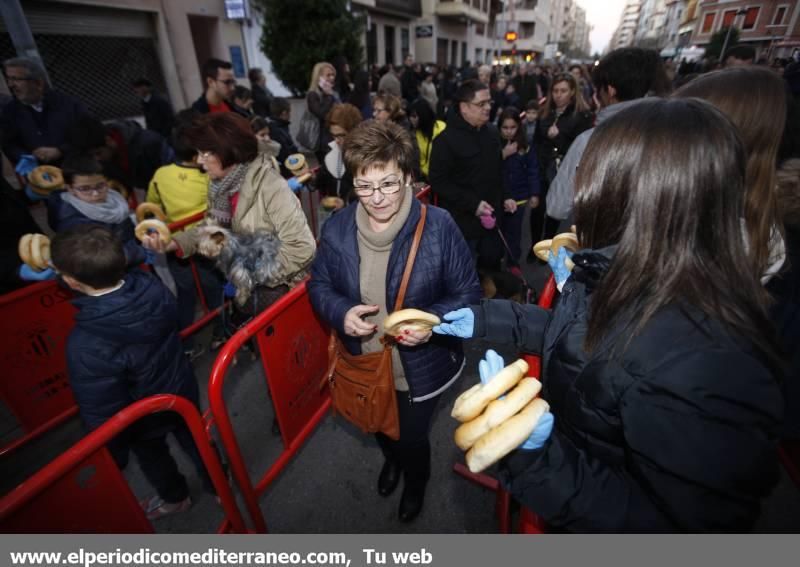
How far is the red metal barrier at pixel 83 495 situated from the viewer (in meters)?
1.14

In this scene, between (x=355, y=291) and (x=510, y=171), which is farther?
(x=510, y=171)

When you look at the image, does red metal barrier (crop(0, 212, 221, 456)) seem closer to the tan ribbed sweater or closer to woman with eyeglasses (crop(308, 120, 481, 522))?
woman with eyeglasses (crop(308, 120, 481, 522))

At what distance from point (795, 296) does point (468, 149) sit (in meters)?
2.60

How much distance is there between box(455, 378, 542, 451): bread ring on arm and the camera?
1056 millimetres

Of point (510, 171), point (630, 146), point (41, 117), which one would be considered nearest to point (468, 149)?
point (510, 171)

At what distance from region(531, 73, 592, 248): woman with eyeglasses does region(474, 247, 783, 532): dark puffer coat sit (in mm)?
4639

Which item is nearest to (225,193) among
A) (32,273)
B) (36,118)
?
(32,273)

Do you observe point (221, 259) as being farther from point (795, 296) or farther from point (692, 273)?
point (795, 296)

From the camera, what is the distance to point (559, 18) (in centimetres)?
8781

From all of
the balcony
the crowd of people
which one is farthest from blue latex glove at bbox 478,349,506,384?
the balcony

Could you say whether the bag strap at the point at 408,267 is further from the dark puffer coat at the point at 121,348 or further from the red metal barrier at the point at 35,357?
the red metal barrier at the point at 35,357

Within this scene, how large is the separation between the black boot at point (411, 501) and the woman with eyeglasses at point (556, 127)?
4.07 m
